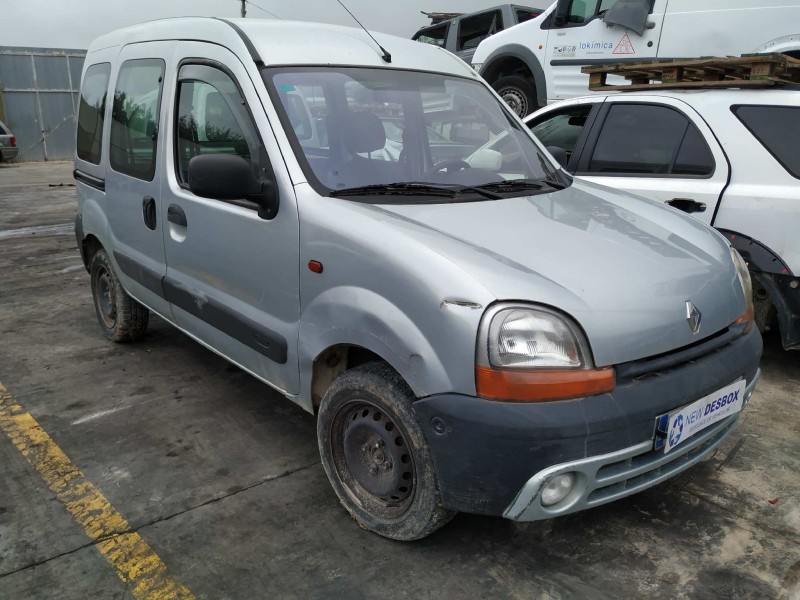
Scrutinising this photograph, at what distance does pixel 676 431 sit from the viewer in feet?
7.04

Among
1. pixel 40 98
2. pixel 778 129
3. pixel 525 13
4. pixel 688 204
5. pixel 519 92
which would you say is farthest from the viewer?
pixel 40 98

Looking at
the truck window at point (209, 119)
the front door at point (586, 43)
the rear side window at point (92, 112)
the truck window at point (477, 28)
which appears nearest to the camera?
the truck window at point (209, 119)

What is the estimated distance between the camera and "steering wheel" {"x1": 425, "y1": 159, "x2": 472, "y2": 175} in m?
2.88

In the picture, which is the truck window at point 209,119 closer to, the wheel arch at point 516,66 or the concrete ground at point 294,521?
the concrete ground at point 294,521

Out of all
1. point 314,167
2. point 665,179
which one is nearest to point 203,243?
point 314,167

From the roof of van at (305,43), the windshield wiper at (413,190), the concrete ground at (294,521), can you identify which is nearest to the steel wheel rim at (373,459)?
the concrete ground at (294,521)

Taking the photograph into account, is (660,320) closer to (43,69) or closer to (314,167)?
(314,167)

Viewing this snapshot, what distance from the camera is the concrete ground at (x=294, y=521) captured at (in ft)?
7.38

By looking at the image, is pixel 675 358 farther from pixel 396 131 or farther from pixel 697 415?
pixel 396 131

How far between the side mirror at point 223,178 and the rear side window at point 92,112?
1969mm

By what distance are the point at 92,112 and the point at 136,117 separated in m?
0.79

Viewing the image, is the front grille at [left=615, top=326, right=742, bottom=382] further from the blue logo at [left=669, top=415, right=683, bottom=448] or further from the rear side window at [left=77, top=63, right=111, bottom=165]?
the rear side window at [left=77, top=63, right=111, bottom=165]

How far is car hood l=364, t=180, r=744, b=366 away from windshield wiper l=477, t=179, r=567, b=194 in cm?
13

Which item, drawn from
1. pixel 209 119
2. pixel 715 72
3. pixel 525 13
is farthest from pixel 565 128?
pixel 525 13
